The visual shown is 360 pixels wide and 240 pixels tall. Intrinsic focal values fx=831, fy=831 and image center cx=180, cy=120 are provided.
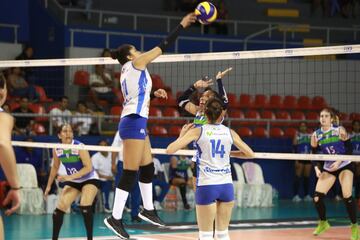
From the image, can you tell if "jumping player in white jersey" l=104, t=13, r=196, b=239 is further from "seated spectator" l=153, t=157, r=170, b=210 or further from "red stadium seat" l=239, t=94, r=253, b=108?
"red stadium seat" l=239, t=94, r=253, b=108

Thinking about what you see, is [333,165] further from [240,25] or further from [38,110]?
[240,25]

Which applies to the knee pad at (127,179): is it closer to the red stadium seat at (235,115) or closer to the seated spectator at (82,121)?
the seated spectator at (82,121)

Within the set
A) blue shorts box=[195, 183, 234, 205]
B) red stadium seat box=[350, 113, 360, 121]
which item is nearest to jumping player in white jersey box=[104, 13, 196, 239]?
blue shorts box=[195, 183, 234, 205]

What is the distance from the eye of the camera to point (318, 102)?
21.1m

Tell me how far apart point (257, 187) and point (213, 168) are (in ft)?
32.6

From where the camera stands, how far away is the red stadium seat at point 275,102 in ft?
67.1

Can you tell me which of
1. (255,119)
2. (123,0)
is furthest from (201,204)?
(123,0)

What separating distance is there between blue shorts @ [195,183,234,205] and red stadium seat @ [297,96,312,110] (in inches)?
502

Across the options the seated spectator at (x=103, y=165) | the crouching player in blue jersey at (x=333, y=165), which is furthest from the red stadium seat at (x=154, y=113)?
the crouching player in blue jersey at (x=333, y=165)

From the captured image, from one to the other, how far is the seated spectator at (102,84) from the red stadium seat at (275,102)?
406cm

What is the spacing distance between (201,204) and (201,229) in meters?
0.25

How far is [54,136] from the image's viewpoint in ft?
54.4

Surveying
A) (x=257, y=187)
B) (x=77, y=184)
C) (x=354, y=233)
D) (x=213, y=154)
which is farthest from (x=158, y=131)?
(x=213, y=154)

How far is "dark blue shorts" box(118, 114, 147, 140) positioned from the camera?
27.3ft
